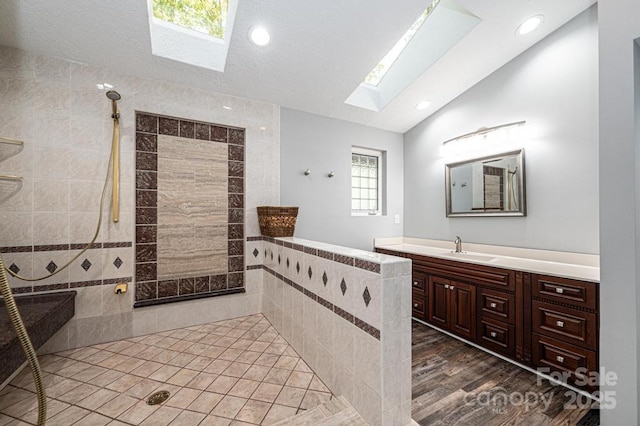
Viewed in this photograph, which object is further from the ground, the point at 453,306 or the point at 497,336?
the point at 453,306

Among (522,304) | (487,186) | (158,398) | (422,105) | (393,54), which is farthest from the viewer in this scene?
(422,105)

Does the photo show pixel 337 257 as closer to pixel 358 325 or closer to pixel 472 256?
pixel 358 325

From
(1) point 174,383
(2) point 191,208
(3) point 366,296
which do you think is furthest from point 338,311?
(2) point 191,208

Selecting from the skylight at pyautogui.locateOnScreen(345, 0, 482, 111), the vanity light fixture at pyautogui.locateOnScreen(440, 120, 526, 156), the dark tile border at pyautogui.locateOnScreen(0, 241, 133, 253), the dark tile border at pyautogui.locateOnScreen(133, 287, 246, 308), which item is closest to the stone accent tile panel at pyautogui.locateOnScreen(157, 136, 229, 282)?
the dark tile border at pyautogui.locateOnScreen(133, 287, 246, 308)

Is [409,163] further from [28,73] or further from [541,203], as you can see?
[28,73]

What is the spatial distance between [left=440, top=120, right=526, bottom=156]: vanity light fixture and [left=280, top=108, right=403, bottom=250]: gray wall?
890 millimetres

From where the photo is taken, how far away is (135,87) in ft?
7.45

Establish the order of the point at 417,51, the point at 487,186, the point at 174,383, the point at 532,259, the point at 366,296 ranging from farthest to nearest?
the point at 487,186 → the point at 417,51 → the point at 532,259 → the point at 174,383 → the point at 366,296

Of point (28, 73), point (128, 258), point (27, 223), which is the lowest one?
point (128, 258)

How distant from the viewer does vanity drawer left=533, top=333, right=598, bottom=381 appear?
1.72 m

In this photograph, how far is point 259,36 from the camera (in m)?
2.08

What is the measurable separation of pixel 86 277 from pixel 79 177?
0.82 metres

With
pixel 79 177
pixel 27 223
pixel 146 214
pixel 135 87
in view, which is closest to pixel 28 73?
pixel 135 87

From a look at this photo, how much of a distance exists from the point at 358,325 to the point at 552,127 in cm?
245
